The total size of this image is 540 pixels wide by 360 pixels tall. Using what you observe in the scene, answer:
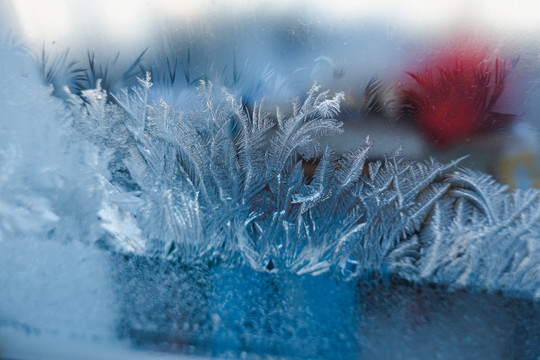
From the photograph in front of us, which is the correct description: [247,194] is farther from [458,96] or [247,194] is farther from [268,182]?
[458,96]

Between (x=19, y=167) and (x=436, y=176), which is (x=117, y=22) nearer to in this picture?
(x=19, y=167)

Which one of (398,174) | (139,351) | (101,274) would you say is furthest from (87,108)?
(398,174)

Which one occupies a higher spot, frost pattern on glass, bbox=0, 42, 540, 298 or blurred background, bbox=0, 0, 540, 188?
blurred background, bbox=0, 0, 540, 188

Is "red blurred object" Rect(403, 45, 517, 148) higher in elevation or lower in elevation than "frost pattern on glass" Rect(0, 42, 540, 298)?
higher

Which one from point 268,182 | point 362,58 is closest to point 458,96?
point 362,58

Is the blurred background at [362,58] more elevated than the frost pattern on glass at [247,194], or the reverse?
the blurred background at [362,58]
